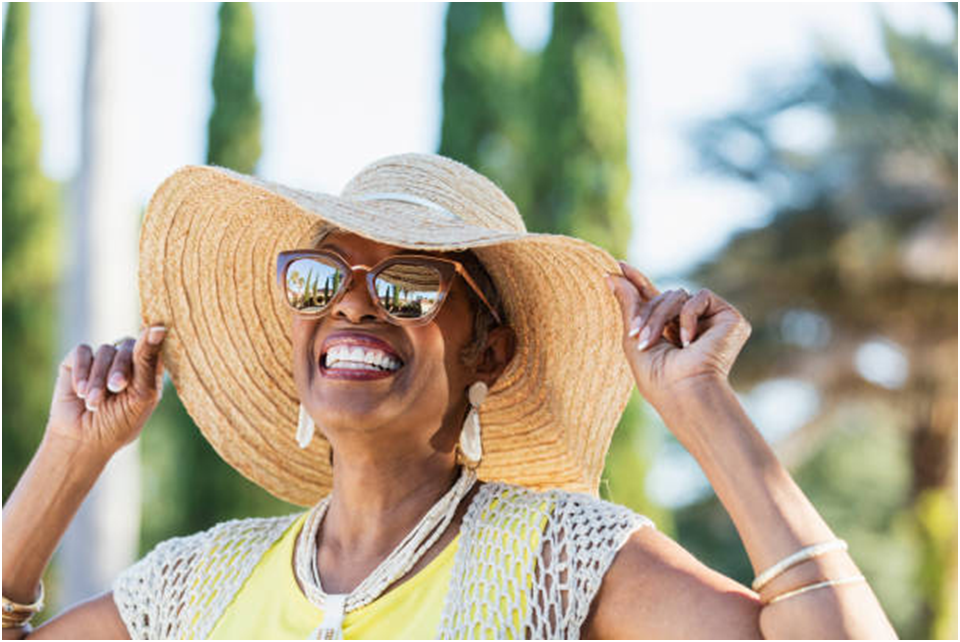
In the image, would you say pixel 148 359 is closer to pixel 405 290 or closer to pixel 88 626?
pixel 88 626

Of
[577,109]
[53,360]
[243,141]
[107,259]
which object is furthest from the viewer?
[53,360]

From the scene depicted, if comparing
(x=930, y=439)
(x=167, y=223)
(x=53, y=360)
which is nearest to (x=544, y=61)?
(x=930, y=439)

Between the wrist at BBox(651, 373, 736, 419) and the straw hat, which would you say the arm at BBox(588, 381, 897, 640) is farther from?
the straw hat

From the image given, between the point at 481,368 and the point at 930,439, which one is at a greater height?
the point at 481,368

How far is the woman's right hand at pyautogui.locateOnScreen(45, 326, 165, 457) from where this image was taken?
285 centimetres

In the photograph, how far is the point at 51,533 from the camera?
2828 mm

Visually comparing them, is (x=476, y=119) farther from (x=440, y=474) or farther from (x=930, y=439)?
(x=440, y=474)

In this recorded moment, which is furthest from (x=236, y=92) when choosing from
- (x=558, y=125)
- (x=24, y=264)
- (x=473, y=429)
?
(x=473, y=429)

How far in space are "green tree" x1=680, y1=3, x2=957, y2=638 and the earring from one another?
10.7 m

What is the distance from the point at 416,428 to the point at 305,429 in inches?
14.3

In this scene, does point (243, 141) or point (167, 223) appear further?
point (243, 141)

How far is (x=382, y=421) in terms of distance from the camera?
248 cm

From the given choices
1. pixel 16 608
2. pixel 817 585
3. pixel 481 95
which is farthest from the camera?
pixel 481 95

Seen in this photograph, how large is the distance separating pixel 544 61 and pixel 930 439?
643 centimetres
